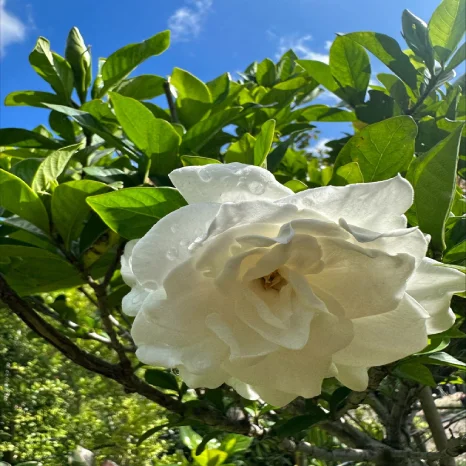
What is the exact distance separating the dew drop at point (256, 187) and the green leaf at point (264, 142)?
105 millimetres

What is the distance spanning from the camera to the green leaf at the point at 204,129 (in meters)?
0.85

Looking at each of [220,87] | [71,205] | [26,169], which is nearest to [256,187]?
[71,205]

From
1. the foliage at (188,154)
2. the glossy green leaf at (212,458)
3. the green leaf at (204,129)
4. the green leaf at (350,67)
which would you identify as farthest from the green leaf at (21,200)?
the glossy green leaf at (212,458)

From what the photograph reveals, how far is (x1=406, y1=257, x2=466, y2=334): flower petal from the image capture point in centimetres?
50

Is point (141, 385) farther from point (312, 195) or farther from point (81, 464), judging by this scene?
point (312, 195)

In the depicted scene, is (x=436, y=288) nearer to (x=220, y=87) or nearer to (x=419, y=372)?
(x=419, y=372)

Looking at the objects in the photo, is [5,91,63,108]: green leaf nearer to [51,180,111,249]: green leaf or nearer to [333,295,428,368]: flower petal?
[51,180,111,249]: green leaf

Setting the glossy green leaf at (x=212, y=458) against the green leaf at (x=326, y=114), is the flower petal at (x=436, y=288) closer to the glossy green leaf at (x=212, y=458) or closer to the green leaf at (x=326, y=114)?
the green leaf at (x=326, y=114)

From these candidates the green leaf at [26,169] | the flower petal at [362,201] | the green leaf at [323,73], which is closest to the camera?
the flower petal at [362,201]

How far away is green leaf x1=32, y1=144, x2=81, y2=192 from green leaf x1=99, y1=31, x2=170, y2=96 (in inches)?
15.8

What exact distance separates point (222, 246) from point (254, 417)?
944 mm

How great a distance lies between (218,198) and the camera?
0.50 m

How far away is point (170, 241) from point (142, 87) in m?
0.82

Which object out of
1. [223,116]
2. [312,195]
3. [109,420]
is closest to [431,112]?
[223,116]
